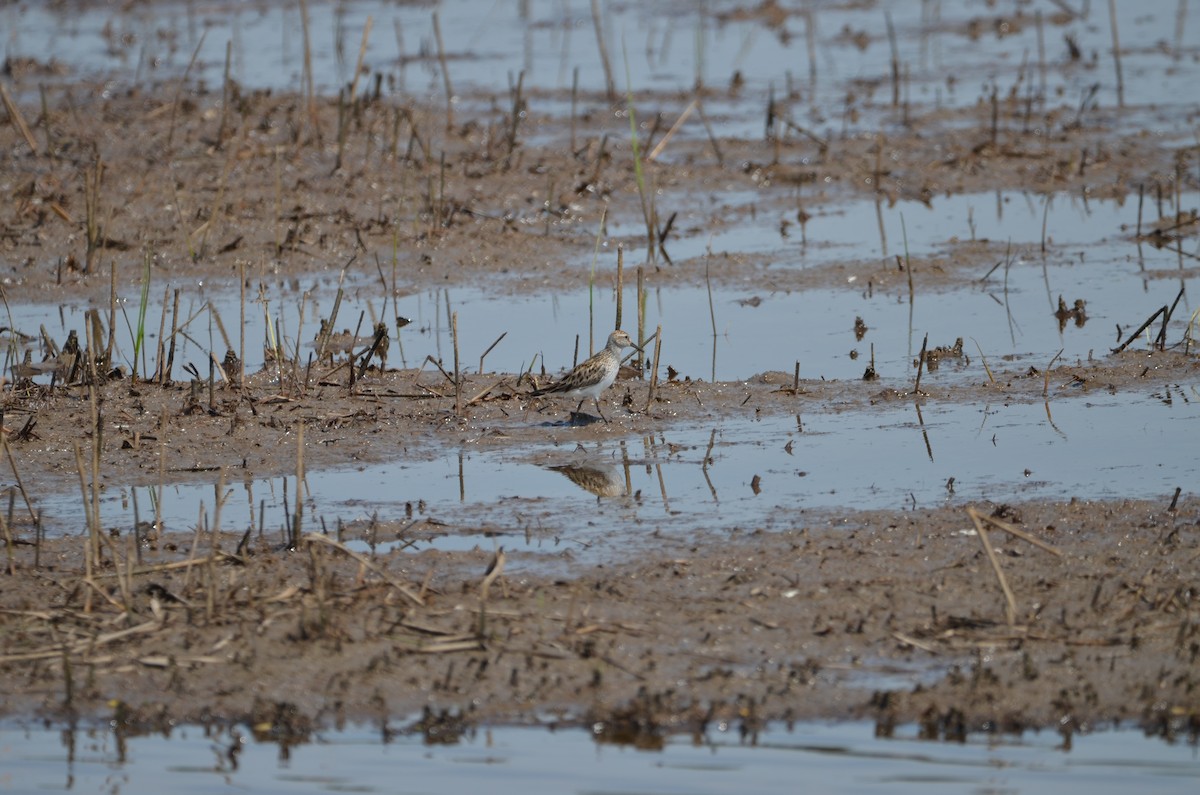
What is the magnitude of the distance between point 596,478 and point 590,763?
9.84ft

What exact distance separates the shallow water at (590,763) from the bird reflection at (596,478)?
255 cm

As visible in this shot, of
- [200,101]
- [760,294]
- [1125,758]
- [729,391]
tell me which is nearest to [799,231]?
[760,294]

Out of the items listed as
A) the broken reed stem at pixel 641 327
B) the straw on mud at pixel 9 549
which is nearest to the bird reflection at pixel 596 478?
the broken reed stem at pixel 641 327

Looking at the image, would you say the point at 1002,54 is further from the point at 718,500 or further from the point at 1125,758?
the point at 1125,758

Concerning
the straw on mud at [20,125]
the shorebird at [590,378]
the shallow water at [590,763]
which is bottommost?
the shallow water at [590,763]

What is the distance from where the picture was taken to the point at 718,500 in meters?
8.27

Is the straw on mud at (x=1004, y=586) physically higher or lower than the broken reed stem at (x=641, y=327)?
lower

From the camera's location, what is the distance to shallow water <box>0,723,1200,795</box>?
18.6 ft

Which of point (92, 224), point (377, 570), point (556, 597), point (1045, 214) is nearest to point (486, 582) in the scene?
point (556, 597)

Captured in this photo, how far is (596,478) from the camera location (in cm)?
874

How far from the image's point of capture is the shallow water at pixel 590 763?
566 centimetres

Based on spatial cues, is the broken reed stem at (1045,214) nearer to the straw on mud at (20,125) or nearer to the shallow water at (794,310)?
the shallow water at (794,310)

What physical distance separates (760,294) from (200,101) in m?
8.77

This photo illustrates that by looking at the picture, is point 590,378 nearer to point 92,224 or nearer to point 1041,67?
point 92,224
